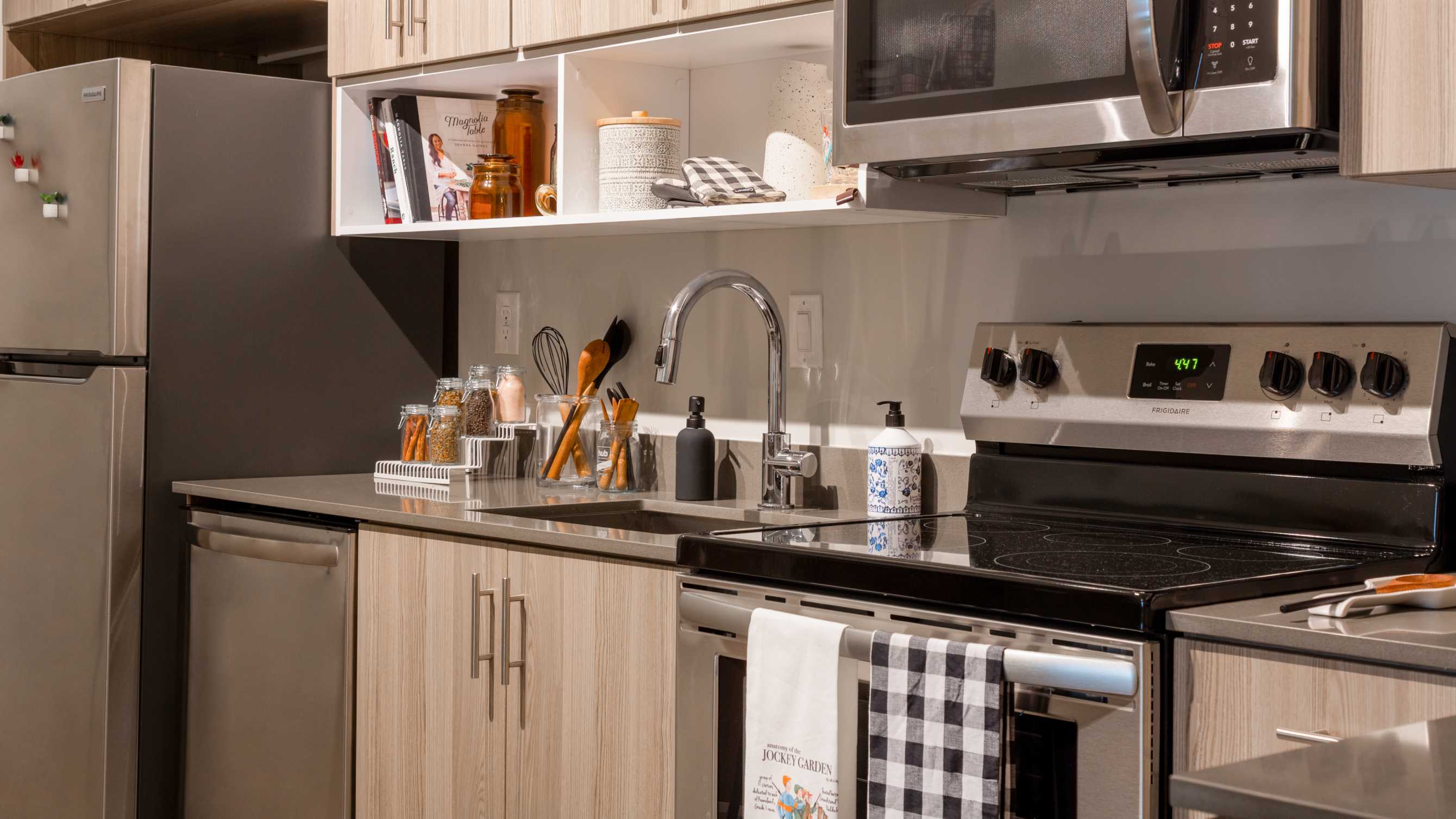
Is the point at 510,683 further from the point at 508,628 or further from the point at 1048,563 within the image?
the point at 1048,563

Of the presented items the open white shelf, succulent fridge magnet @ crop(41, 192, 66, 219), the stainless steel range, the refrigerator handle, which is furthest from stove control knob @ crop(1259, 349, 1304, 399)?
succulent fridge magnet @ crop(41, 192, 66, 219)

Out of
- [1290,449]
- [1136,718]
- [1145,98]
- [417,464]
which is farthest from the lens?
[417,464]

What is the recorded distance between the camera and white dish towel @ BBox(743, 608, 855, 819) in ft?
5.51

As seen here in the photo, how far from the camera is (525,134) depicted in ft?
9.37

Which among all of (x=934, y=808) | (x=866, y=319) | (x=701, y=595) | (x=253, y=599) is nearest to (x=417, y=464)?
(x=253, y=599)

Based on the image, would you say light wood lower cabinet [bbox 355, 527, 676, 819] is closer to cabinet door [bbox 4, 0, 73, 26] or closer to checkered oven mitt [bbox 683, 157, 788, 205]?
checkered oven mitt [bbox 683, 157, 788, 205]

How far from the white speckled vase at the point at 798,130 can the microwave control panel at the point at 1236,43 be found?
78cm

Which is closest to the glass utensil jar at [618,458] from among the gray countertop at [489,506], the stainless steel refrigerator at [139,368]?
the gray countertop at [489,506]

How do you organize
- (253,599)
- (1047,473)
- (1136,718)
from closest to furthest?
(1136,718) → (1047,473) → (253,599)

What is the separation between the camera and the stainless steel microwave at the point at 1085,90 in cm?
163

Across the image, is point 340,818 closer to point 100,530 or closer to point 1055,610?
point 100,530

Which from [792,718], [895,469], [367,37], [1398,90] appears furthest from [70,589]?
[1398,90]

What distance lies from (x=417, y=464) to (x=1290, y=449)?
5.28 ft

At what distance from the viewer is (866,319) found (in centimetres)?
248
